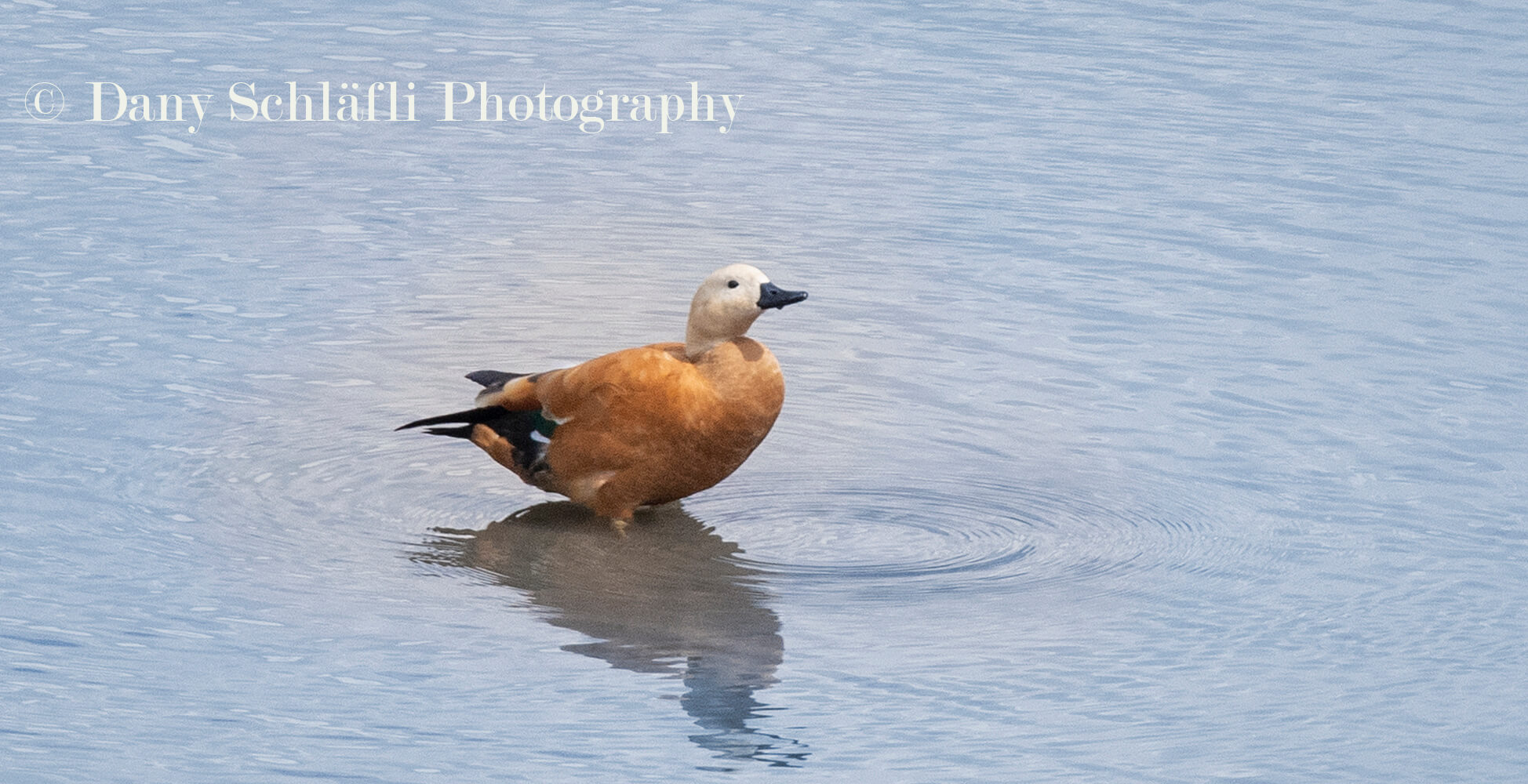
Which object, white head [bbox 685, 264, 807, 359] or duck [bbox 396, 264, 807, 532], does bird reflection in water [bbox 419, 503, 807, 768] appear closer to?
duck [bbox 396, 264, 807, 532]

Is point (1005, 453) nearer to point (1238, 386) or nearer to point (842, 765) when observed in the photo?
point (1238, 386)

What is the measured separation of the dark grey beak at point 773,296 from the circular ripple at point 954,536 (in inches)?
36.3

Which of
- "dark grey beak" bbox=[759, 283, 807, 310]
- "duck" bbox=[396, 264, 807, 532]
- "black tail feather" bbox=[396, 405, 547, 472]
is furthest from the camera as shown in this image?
"black tail feather" bbox=[396, 405, 547, 472]

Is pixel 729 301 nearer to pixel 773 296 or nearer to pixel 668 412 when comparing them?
pixel 773 296

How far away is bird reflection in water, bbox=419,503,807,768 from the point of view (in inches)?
299

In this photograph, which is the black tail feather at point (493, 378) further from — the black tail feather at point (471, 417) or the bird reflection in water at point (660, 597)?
the bird reflection in water at point (660, 597)

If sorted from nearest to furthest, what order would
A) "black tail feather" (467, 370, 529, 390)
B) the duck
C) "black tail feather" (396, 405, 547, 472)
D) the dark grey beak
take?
the dark grey beak
the duck
"black tail feather" (396, 405, 547, 472)
"black tail feather" (467, 370, 529, 390)

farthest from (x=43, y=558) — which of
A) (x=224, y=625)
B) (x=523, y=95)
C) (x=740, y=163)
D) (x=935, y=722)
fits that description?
(x=523, y=95)

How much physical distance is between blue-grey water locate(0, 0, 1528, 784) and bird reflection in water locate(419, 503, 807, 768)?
0.08 feet

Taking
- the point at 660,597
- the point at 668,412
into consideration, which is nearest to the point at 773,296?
the point at 668,412

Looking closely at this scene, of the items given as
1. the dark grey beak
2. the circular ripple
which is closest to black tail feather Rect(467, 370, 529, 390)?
the circular ripple

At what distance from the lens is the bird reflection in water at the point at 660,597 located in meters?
7.59

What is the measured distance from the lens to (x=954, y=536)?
30.4 ft

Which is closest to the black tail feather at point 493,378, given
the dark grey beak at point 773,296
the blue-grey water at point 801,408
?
the blue-grey water at point 801,408
